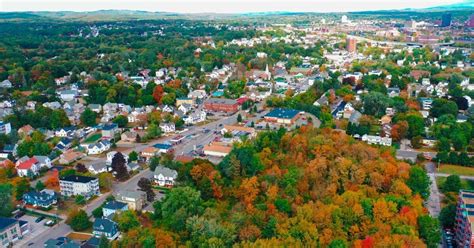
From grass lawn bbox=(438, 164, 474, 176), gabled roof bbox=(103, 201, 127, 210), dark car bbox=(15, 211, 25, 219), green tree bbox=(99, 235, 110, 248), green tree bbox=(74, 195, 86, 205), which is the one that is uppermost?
green tree bbox=(99, 235, 110, 248)

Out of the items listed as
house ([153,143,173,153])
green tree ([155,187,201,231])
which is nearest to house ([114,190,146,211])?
green tree ([155,187,201,231])

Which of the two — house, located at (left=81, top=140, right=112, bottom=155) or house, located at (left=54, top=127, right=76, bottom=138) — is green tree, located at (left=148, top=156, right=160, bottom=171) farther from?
house, located at (left=54, top=127, right=76, bottom=138)

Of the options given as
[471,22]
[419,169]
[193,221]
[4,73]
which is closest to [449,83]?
[419,169]

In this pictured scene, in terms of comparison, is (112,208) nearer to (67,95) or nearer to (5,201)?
(5,201)

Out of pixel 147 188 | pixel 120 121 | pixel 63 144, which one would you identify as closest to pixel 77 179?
pixel 147 188

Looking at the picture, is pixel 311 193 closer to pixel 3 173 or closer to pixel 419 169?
pixel 419 169

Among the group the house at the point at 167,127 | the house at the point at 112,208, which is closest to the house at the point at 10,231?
the house at the point at 112,208
